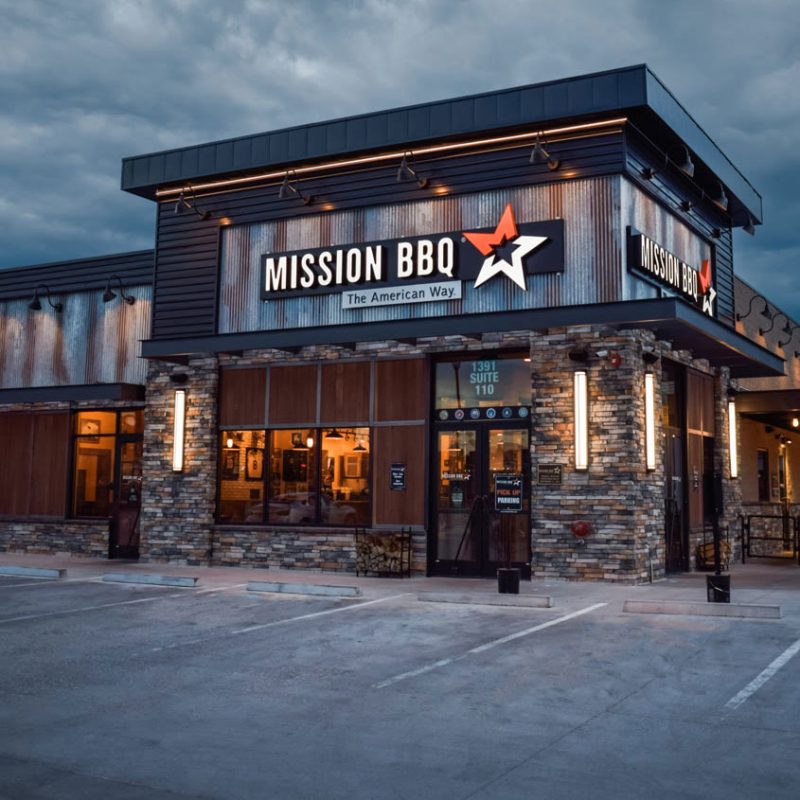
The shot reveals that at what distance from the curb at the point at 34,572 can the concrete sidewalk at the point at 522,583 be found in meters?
0.15

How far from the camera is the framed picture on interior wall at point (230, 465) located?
19.1m

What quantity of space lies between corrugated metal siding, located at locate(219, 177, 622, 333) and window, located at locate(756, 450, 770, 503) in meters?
11.4

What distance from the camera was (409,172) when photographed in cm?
1730

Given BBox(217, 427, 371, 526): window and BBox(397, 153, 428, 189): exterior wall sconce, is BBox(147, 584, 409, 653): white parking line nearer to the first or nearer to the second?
BBox(217, 427, 371, 526): window

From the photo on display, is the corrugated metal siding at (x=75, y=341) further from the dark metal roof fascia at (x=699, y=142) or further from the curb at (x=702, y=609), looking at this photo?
the curb at (x=702, y=609)

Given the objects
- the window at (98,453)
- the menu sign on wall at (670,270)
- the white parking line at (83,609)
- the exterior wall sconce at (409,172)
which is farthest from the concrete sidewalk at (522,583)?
the exterior wall sconce at (409,172)

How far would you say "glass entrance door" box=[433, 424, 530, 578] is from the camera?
1652cm

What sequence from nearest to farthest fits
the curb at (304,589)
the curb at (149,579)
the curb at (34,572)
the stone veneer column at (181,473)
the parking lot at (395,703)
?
the parking lot at (395,703) → the curb at (304,589) → the curb at (149,579) → the curb at (34,572) → the stone veneer column at (181,473)

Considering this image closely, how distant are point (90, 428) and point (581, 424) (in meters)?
12.0

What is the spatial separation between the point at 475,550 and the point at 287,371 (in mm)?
5153

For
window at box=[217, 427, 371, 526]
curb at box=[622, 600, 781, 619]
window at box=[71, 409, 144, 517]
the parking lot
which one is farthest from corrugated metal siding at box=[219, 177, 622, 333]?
the parking lot

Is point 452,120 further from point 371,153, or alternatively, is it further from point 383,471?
point 383,471

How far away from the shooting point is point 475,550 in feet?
55.1

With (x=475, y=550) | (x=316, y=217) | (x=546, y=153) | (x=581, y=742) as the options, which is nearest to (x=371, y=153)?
(x=316, y=217)
